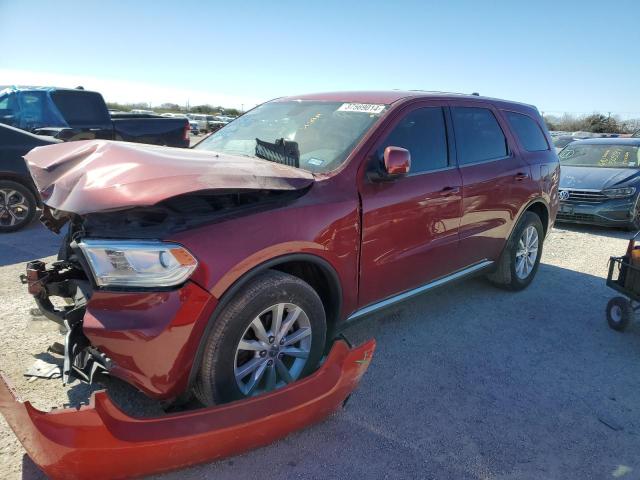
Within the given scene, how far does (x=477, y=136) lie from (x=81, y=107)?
8.40 meters

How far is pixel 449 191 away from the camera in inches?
142

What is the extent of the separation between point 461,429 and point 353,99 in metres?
2.37

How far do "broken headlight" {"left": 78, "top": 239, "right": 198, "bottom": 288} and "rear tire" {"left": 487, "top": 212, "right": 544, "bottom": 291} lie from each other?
3386mm

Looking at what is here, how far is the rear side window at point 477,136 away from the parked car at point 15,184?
556cm

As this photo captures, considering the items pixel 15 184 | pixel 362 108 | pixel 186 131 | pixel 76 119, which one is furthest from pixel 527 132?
pixel 76 119

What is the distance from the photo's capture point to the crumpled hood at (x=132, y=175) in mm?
2148

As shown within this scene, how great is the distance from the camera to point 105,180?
2281 mm

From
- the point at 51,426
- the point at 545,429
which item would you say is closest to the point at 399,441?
the point at 545,429

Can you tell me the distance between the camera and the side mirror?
2.90 m

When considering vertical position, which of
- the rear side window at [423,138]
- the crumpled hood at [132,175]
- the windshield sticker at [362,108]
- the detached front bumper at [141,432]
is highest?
the windshield sticker at [362,108]

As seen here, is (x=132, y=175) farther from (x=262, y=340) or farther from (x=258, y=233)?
(x=262, y=340)

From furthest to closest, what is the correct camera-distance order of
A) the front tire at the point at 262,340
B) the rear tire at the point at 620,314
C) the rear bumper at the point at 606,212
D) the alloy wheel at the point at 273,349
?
the rear bumper at the point at 606,212
the rear tire at the point at 620,314
the alloy wheel at the point at 273,349
the front tire at the point at 262,340

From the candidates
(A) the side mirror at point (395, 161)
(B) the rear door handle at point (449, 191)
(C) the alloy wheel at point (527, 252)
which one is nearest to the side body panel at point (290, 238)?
(A) the side mirror at point (395, 161)

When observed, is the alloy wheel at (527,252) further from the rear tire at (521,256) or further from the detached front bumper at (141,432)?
the detached front bumper at (141,432)
